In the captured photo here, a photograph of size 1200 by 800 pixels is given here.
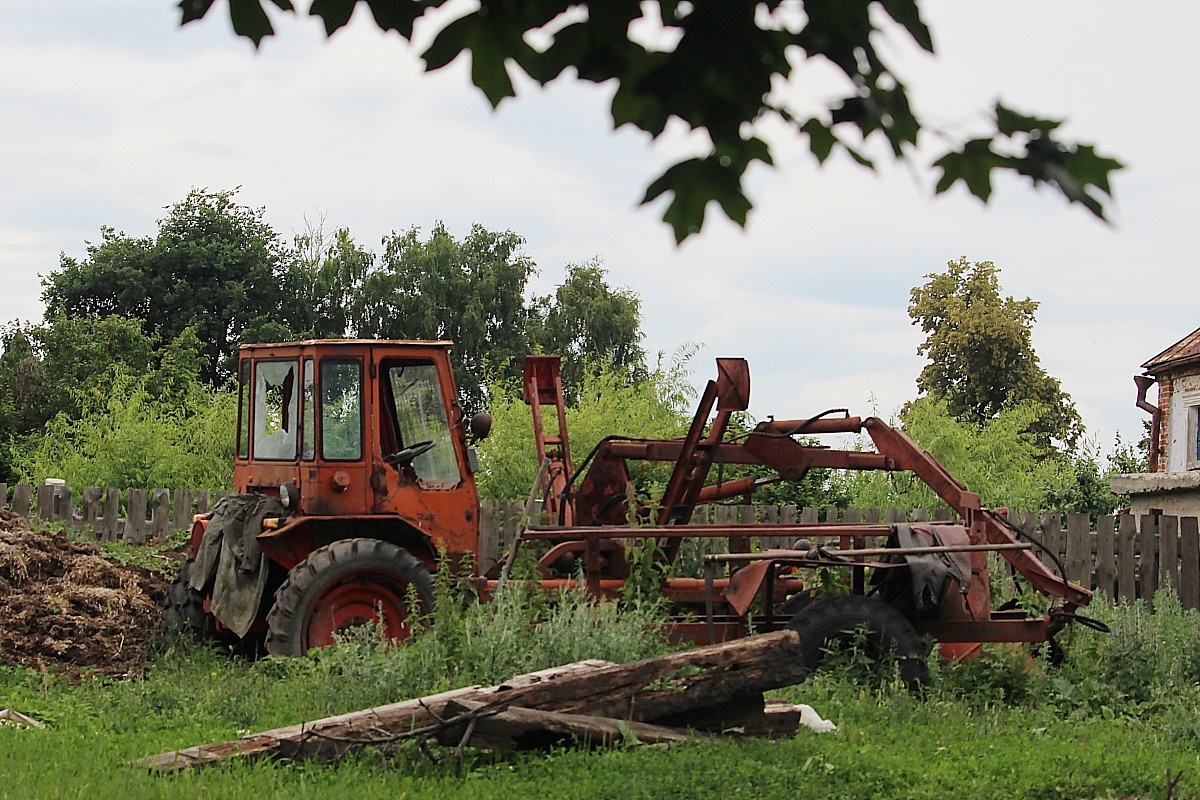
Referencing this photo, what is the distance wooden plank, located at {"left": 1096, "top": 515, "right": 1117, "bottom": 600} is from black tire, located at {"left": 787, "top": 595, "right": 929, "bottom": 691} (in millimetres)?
8218

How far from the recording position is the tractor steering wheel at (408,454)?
10.5 metres

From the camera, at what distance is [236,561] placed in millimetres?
10266

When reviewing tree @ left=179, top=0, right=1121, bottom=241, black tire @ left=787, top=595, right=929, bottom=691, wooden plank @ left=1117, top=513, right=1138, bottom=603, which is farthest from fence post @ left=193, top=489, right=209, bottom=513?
tree @ left=179, top=0, right=1121, bottom=241

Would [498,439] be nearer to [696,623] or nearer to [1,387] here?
[696,623]

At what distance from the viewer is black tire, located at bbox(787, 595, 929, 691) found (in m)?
8.76

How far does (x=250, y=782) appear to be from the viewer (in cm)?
609

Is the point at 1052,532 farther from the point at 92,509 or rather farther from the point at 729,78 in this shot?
the point at 729,78

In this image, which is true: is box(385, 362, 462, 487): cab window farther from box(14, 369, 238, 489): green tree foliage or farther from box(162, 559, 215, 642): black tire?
box(14, 369, 238, 489): green tree foliage

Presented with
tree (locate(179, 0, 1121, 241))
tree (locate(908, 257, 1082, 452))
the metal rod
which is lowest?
the metal rod

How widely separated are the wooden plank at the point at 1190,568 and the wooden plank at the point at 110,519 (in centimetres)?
1312

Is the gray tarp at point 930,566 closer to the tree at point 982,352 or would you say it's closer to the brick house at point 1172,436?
the brick house at point 1172,436

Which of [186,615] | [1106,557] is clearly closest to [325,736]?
[186,615]

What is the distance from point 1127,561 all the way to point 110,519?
12.6 metres

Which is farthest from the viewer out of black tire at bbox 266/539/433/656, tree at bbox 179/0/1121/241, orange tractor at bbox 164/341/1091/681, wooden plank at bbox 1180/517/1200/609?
wooden plank at bbox 1180/517/1200/609
